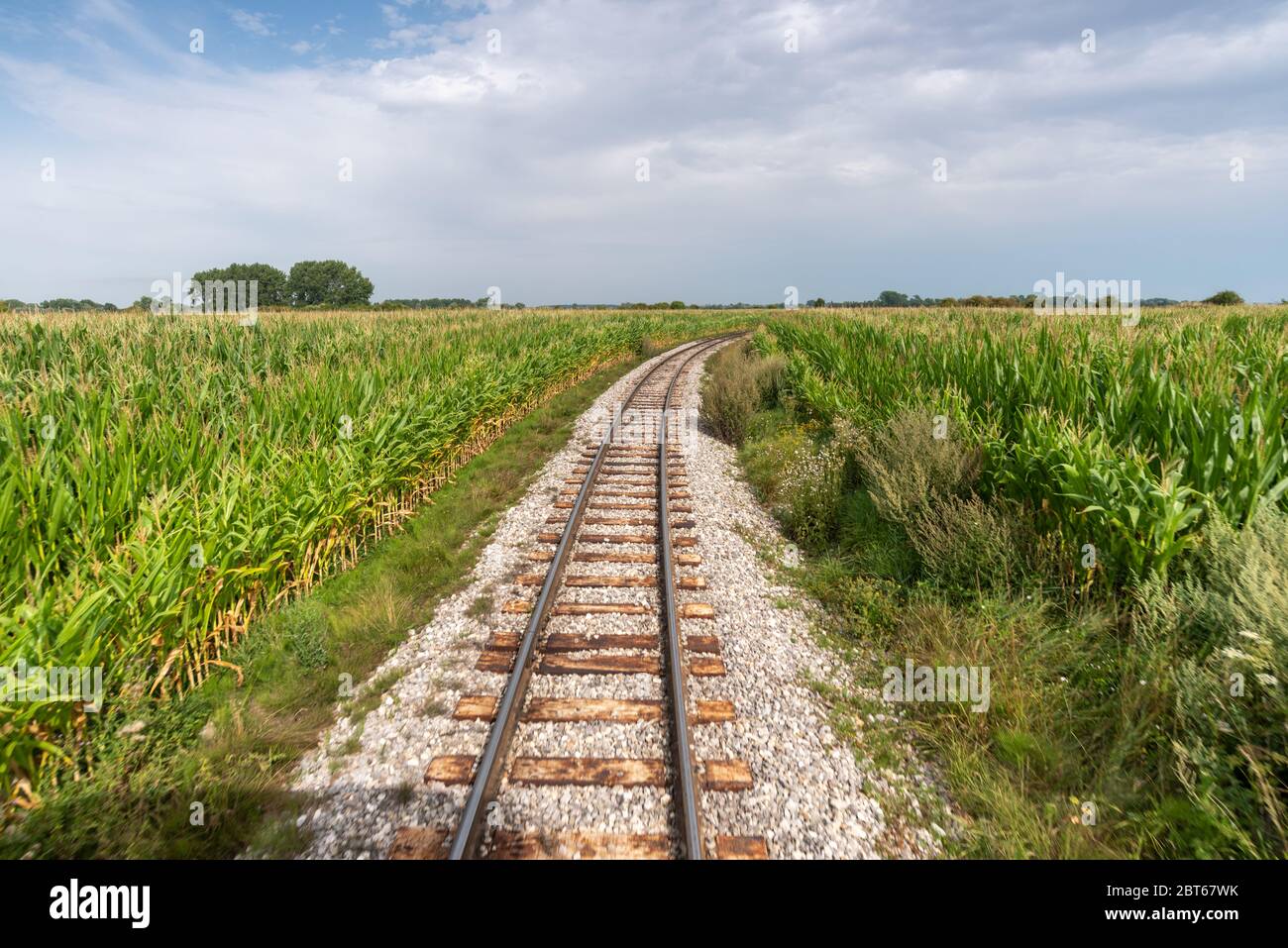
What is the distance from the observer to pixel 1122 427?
543 centimetres

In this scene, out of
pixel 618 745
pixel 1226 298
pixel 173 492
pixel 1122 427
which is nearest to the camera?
pixel 618 745

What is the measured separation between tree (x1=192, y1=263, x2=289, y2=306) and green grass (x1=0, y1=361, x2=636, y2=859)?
79.6m

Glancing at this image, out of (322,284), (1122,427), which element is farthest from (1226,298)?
(322,284)

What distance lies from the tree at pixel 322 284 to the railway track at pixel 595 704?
82.2 meters

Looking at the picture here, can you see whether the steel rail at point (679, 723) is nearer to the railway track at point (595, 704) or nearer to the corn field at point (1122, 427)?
the railway track at point (595, 704)

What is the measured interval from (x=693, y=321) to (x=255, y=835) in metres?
58.1

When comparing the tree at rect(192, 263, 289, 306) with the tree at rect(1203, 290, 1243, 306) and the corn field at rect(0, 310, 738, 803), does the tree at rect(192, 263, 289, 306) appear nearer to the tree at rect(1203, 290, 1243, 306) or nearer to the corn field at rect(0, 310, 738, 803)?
the corn field at rect(0, 310, 738, 803)

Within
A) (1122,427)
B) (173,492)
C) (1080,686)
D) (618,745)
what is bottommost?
(618,745)

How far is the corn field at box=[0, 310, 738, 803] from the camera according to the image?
3.42m

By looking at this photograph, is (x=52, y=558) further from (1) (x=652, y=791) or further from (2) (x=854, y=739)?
(2) (x=854, y=739)

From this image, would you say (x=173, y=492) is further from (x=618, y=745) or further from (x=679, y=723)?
(x=679, y=723)

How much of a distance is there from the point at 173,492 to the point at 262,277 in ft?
283

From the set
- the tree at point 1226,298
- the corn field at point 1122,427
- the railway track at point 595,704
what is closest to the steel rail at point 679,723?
the railway track at point 595,704
